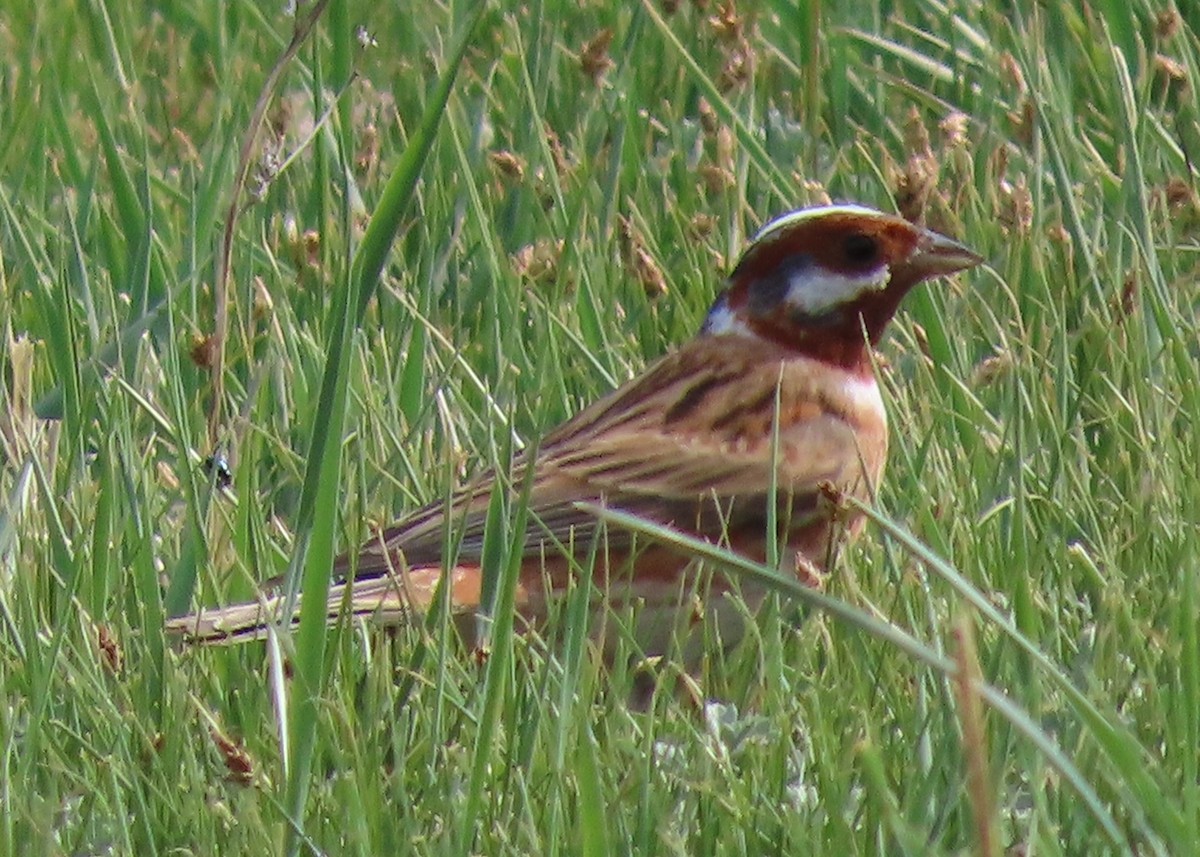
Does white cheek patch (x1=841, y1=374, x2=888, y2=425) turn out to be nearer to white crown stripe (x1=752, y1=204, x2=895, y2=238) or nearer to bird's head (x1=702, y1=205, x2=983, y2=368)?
bird's head (x1=702, y1=205, x2=983, y2=368)

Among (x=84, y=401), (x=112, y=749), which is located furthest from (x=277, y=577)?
(x=112, y=749)

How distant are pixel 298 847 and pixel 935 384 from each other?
1991 mm

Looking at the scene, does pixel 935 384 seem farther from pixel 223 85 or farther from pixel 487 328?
pixel 223 85

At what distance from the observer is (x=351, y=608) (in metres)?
3.23

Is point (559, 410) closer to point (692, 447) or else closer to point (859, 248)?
point (692, 447)

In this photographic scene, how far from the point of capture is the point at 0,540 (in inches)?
146

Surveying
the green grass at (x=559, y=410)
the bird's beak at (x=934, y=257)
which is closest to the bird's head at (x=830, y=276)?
the bird's beak at (x=934, y=257)

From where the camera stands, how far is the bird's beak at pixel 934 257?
4641 mm

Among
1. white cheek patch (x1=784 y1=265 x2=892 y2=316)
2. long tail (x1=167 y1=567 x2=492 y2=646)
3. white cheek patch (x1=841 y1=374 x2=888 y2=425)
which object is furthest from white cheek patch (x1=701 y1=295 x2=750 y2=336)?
long tail (x1=167 y1=567 x2=492 y2=646)

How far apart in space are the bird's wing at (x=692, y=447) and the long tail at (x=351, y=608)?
12 cm

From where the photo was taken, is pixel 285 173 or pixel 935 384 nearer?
pixel 935 384

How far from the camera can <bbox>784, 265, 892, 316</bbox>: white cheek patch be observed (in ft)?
15.5

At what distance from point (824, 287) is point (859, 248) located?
0.36 ft

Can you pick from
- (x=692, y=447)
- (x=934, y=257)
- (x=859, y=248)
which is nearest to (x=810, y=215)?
(x=859, y=248)
